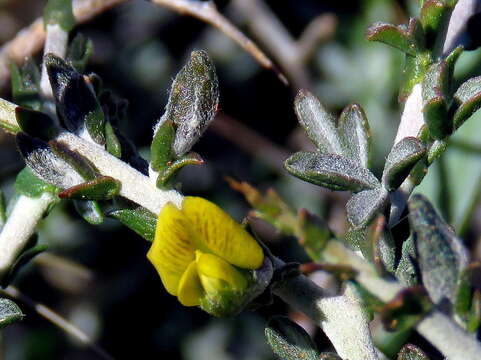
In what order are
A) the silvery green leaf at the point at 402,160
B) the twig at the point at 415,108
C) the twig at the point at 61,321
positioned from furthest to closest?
the twig at the point at 61,321
the twig at the point at 415,108
the silvery green leaf at the point at 402,160

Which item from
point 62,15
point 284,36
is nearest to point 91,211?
point 62,15

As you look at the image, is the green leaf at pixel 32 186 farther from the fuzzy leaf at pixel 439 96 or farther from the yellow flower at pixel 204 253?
the fuzzy leaf at pixel 439 96

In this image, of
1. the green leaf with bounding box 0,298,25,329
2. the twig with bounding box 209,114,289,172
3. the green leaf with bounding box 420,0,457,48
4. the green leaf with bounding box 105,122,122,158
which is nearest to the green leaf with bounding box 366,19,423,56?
the green leaf with bounding box 420,0,457,48

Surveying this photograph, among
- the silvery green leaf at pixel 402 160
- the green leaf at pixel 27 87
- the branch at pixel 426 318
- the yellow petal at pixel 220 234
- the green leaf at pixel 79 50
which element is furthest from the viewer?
the green leaf at pixel 79 50

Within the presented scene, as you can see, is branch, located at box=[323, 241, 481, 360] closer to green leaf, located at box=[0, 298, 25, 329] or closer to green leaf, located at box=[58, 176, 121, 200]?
green leaf, located at box=[58, 176, 121, 200]

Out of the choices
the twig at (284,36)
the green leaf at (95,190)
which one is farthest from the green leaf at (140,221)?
the twig at (284,36)

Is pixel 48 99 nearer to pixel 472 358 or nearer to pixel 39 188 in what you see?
pixel 39 188

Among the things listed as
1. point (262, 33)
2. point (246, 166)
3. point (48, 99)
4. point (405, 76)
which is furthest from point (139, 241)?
point (405, 76)

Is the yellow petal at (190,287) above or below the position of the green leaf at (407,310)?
below
